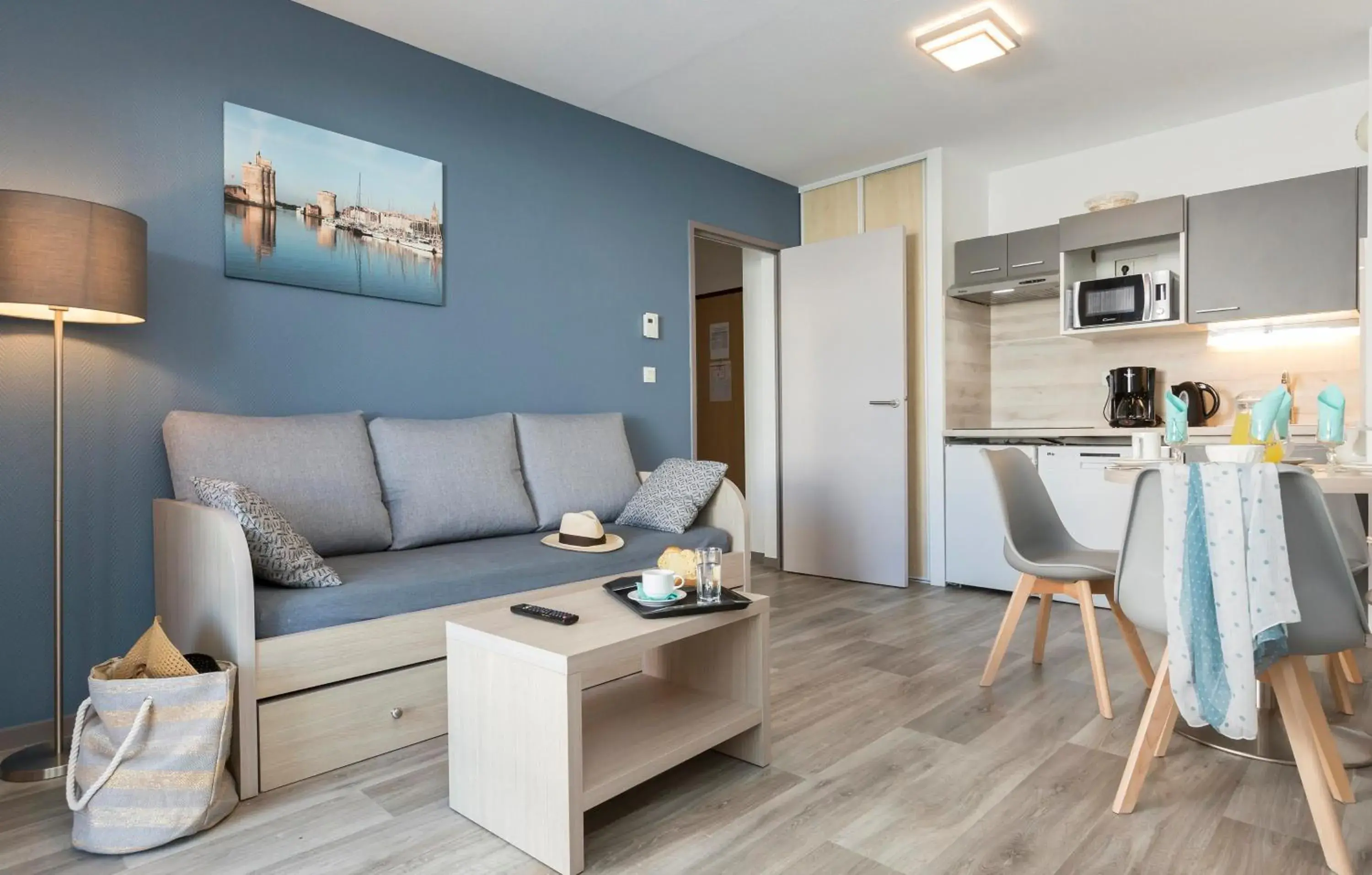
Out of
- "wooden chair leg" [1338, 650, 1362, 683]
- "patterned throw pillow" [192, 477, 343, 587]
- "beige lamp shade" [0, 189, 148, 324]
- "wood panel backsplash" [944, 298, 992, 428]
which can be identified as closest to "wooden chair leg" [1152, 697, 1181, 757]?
"wooden chair leg" [1338, 650, 1362, 683]

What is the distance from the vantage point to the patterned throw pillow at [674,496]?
313 cm

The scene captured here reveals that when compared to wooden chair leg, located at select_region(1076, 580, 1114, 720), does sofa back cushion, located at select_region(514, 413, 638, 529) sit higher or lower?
higher

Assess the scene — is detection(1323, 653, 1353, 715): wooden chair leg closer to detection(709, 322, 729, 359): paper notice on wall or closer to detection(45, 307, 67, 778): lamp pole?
detection(45, 307, 67, 778): lamp pole

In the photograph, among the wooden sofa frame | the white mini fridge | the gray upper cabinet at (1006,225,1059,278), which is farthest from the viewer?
the gray upper cabinet at (1006,225,1059,278)

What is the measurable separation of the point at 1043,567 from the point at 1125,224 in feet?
7.47

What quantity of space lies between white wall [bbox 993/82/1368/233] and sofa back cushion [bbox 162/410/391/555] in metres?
3.49

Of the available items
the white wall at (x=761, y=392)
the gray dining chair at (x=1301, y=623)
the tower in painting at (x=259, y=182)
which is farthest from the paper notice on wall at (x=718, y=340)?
the gray dining chair at (x=1301, y=623)

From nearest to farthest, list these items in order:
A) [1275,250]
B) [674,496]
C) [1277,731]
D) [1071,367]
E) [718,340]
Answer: [1277,731] < [674,496] < [1275,250] < [1071,367] < [718,340]

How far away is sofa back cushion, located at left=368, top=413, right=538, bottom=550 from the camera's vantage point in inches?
108

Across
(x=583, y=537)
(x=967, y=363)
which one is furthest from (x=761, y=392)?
(x=583, y=537)

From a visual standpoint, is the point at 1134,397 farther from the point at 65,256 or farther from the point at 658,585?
the point at 65,256

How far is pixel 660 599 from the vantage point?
6.25 ft

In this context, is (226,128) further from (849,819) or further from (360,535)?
(849,819)

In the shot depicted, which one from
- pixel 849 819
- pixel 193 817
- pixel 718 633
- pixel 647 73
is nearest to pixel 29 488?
pixel 193 817
